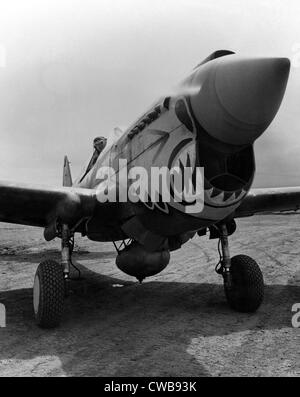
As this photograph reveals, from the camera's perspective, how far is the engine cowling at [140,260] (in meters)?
6.48

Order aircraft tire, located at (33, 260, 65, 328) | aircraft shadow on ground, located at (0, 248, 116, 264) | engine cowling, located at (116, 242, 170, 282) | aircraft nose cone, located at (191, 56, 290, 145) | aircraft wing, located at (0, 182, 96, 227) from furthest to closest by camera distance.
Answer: aircraft shadow on ground, located at (0, 248, 116, 264)
engine cowling, located at (116, 242, 170, 282)
aircraft wing, located at (0, 182, 96, 227)
aircraft tire, located at (33, 260, 65, 328)
aircraft nose cone, located at (191, 56, 290, 145)

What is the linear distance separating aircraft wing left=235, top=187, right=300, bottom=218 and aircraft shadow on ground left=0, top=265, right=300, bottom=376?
1522 mm

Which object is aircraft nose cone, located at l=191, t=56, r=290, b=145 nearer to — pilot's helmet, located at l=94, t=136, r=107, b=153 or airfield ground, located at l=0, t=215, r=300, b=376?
airfield ground, located at l=0, t=215, r=300, b=376

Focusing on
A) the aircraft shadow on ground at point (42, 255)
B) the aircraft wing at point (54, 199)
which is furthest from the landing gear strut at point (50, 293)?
the aircraft shadow on ground at point (42, 255)

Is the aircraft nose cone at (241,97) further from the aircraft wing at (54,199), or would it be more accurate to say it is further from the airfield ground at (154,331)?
the aircraft wing at (54,199)

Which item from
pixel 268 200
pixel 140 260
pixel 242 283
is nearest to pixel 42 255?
pixel 140 260

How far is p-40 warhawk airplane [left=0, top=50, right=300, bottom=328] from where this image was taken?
3500 mm

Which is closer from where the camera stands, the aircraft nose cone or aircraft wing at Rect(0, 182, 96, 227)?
the aircraft nose cone

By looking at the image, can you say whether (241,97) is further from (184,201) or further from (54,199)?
(54,199)

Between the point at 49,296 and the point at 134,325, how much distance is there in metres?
1.18

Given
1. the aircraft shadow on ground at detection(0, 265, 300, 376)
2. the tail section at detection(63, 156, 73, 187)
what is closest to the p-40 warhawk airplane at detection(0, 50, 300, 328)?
the aircraft shadow on ground at detection(0, 265, 300, 376)

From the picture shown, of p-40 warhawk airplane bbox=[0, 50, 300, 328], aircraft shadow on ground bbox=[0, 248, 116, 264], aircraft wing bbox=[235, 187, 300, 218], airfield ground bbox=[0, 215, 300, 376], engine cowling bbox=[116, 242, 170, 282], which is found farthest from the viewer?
aircraft shadow on ground bbox=[0, 248, 116, 264]

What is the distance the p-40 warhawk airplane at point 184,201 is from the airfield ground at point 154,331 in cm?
49
